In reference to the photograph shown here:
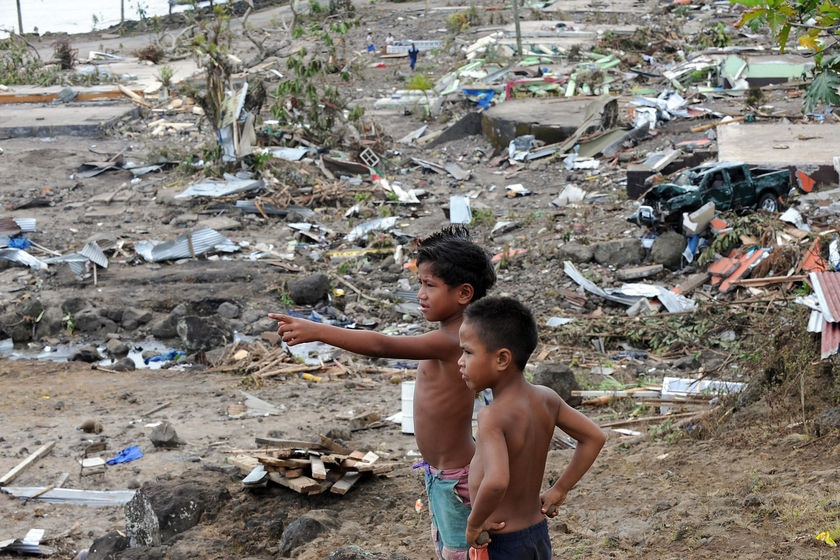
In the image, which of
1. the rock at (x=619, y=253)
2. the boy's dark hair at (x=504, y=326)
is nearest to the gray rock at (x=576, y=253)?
the rock at (x=619, y=253)

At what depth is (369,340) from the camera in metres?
3.59

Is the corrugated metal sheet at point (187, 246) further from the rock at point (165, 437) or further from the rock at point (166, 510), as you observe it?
the rock at point (166, 510)

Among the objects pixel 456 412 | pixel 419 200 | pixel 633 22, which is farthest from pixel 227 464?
pixel 633 22

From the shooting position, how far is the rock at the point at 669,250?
1099 centimetres

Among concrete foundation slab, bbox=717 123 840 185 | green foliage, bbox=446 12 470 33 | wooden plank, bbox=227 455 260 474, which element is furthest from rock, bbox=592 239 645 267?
green foliage, bbox=446 12 470 33

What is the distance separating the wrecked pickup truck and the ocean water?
26453 millimetres

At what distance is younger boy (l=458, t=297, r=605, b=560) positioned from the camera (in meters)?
3.01

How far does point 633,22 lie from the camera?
29.3m

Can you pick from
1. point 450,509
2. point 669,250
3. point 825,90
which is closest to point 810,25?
point 825,90

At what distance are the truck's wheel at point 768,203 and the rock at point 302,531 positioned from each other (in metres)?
7.77

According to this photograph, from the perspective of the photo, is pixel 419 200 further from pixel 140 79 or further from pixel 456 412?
pixel 140 79

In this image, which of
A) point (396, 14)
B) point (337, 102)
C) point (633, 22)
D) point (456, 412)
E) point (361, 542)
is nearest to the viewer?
point (456, 412)

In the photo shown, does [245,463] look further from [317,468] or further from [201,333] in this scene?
[201,333]

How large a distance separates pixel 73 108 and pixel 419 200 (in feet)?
36.5
